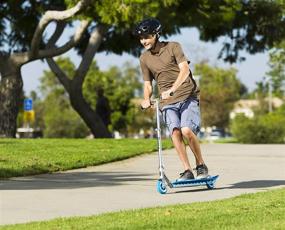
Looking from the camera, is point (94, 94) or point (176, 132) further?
point (94, 94)

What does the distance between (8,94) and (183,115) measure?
17.1m

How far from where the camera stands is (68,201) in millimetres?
8297

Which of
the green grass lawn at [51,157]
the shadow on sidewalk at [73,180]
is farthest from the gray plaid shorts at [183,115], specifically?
the green grass lawn at [51,157]

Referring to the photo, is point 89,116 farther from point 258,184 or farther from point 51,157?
point 258,184

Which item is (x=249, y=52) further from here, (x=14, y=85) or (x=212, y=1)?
(x=14, y=85)

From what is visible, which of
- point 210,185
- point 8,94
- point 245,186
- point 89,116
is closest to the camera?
Result: point 210,185

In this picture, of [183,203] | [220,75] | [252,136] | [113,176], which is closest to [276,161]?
[113,176]

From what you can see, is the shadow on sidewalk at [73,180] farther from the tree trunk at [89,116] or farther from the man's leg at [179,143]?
the tree trunk at [89,116]

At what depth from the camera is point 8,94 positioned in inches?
1013

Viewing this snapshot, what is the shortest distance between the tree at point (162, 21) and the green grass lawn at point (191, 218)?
15224mm

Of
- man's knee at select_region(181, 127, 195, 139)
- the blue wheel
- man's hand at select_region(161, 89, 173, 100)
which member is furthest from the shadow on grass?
man's hand at select_region(161, 89, 173, 100)

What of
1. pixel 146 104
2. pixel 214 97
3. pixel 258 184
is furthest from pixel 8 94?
pixel 214 97

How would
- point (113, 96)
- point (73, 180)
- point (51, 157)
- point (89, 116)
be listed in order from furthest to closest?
point (113, 96)
point (89, 116)
point (51, 157)
point (73, 180)

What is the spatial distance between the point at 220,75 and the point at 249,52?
4172cm
